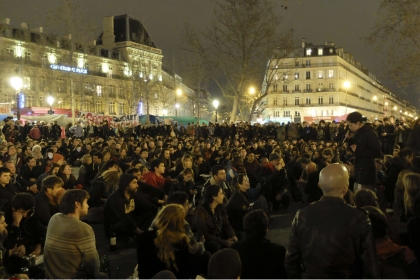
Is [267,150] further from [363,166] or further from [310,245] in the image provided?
[310,245]

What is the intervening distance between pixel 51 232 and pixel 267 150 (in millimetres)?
13505

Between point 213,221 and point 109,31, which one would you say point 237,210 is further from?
point 109,31

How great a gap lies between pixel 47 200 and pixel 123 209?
1198 mm

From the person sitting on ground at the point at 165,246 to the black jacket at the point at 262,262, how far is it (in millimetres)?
676

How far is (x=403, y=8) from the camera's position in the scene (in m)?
18.9

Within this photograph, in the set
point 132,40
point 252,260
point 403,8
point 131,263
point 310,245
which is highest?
point 132,40

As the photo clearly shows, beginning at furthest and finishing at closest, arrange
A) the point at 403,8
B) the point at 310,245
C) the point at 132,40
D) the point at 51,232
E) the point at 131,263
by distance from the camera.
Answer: the point at 132,40 → the point at 403,8 → the point at 131,263 → the point at 51,232 → the point at 310,245

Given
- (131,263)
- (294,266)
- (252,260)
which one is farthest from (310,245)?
(131,263)

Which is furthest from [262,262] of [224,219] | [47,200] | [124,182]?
[47,200]

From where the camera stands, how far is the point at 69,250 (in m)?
4.20

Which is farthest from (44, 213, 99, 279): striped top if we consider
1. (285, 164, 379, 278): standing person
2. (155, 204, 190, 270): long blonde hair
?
(285, 164, 379, 278): standing person

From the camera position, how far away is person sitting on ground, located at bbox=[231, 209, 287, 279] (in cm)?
401

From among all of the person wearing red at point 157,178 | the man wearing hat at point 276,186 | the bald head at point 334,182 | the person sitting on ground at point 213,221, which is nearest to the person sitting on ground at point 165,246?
the person sitting on ground at point 213,221

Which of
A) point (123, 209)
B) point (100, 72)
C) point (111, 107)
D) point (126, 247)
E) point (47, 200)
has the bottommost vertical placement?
point (126, 247)
